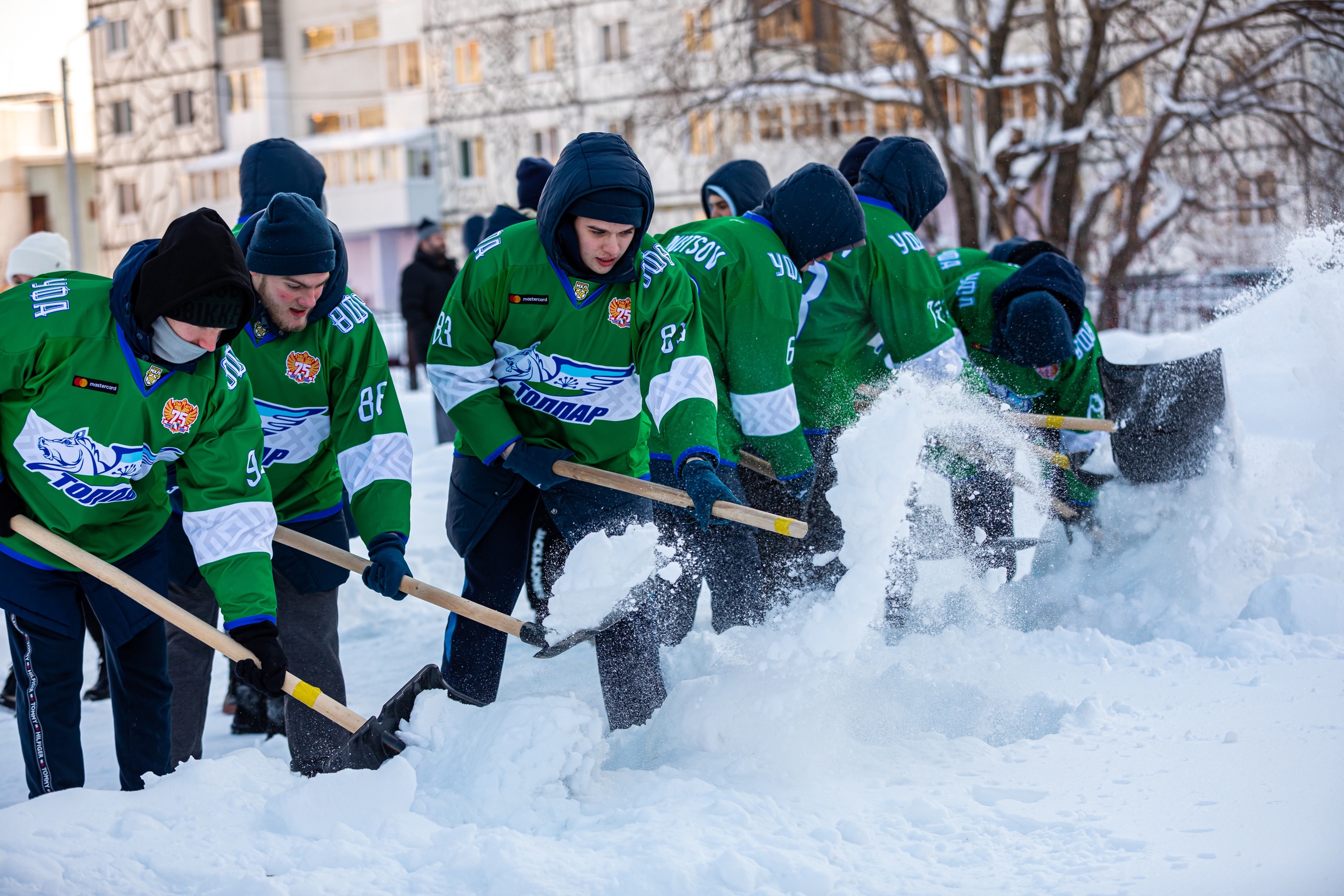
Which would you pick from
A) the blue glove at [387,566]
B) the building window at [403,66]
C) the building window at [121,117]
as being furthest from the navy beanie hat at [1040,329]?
the building window at [121,117]

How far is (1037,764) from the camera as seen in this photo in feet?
9.28

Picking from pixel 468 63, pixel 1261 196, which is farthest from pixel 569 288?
pixel 468 63

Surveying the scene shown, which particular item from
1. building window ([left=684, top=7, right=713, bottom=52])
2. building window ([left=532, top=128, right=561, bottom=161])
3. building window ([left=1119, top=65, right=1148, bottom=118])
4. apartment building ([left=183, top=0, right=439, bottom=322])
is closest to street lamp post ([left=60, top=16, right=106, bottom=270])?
apartment building ([left=183, top=0, right=439, bottom=322])

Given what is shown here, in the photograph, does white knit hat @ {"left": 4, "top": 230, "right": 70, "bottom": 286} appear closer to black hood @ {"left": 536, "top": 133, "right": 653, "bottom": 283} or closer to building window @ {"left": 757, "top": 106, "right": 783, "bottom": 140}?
black hood @ {"left": 536, "top": 133, "right": 653, "bottom": 283}

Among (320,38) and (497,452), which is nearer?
(497,452)

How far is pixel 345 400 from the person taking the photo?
3.02 metres

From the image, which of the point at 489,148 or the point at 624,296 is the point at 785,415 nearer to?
the point at 624,296

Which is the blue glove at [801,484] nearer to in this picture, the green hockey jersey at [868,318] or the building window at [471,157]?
the green hockey jersey at [868,318]

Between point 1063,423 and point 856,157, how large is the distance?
1462mm

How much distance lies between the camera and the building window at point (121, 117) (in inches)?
1289

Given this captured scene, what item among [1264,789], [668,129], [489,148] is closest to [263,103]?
[489,148]

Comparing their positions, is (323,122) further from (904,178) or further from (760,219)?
(760,219)

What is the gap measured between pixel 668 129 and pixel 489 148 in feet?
51.8

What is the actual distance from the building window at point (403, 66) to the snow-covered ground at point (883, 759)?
2657cm
